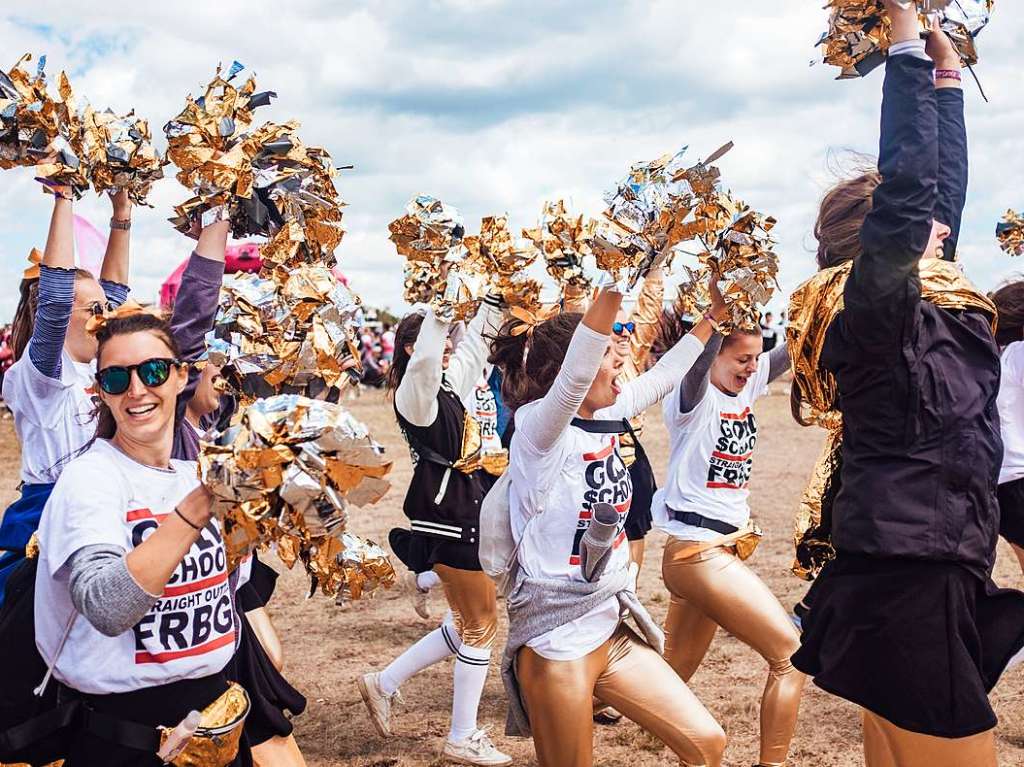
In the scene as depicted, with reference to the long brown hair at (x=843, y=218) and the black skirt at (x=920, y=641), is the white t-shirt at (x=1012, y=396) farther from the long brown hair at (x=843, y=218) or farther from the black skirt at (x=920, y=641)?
the black skirt at (x=920, y=641)

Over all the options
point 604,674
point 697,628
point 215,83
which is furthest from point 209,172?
point 697,628

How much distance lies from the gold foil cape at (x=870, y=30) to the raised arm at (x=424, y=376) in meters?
1.84

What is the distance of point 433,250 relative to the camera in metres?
4.32

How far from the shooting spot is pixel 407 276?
4.34 metres

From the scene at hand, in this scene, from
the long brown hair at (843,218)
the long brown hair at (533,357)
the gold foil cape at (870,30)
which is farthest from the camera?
the long brown hair at (533,357)

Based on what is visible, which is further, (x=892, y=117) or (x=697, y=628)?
(x=697, y=628)

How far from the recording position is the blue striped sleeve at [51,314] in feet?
11.0

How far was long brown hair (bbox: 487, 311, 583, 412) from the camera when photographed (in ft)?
12.0

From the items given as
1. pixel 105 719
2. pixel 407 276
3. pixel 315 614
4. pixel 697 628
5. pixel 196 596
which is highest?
pixel 407 276

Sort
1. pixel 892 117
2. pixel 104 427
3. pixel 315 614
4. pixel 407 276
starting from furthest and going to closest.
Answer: pixel 315 614, pixel 407 276, pixel 104 427, pixel 892 117

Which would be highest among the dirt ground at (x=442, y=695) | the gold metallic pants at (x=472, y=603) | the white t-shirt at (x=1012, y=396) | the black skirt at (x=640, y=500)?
the white t-shirt at (x=1012, y=396)

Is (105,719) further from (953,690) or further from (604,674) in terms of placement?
(953,690)

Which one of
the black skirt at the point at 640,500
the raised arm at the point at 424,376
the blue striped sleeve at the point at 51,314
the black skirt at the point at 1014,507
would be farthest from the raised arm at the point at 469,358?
the black skirt at the point at 1014,507

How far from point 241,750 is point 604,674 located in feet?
3.91
